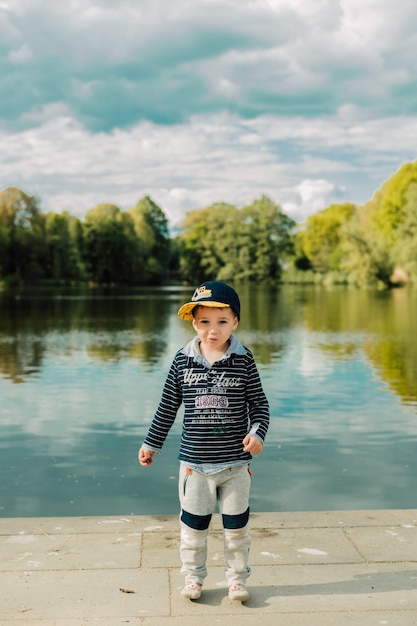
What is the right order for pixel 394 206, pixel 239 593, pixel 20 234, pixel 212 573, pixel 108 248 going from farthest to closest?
1. pixel 108 248
2. pixel 20 234
3. pixel 394 206
4. pixel 212 573
5. pixel 239 593

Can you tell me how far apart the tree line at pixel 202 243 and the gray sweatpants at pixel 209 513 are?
228 ft

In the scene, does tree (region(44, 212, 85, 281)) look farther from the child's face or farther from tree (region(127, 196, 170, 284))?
the child's face

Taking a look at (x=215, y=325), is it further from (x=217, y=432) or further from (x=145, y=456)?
(x=145, y=456)

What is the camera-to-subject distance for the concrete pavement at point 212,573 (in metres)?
3.79

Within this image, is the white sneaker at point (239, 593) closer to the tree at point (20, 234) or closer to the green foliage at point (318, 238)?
the tree at point (20, 234)

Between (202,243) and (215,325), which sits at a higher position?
(202,243)

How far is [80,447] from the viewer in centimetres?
997

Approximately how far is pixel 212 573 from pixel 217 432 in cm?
77

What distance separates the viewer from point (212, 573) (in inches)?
171

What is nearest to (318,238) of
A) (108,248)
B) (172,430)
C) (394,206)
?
(108,248)

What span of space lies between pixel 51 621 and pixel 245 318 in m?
30.8

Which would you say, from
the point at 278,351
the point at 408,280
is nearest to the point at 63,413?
the point at 278,351

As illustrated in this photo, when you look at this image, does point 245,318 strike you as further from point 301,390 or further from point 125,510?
point 125,510

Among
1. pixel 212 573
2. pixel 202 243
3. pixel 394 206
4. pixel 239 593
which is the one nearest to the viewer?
pixel 239 593
